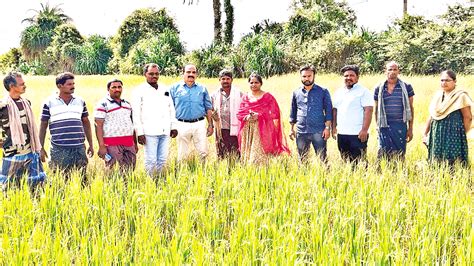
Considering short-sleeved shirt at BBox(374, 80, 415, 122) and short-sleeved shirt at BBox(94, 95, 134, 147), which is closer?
short-sleeved shirt at BBox(94, 95, 134, 147)

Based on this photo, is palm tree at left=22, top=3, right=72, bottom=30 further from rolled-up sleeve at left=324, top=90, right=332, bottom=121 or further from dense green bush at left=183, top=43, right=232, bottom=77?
rolled-up sleeve at left=324, top=90, right=332, bottom=121

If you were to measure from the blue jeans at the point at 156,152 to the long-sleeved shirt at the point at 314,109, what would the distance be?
5.56 feet

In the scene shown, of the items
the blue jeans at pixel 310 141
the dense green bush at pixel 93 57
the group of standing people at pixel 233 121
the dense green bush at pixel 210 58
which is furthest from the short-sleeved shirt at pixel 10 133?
the dense green bush at pixel 93 57

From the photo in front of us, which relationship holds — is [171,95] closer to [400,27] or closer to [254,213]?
[254,213]

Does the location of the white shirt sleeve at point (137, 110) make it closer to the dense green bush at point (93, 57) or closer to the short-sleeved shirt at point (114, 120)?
the short-sleeved shirt at point (114, 120)

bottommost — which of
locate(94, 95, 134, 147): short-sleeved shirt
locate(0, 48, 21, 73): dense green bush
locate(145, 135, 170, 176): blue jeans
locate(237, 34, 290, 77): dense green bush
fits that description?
locate(145, 135, 170, 176): blue jeans

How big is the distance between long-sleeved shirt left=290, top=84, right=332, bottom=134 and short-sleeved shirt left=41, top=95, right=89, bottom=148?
8.55 feet

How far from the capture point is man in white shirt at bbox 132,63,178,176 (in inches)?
216

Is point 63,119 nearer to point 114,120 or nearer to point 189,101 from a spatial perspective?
point 114,120

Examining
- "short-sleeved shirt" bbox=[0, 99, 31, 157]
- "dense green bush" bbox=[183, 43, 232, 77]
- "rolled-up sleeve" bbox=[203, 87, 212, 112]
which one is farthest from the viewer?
"dense green bush" bbox=[183, 43, 232, 77]

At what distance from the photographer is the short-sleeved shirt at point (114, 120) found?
17.0 ft

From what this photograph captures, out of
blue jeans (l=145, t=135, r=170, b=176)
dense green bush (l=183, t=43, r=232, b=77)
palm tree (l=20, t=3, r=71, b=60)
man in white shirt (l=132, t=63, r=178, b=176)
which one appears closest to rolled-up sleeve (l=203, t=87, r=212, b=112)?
man in white shirt (l=132, t=63, r=178, b=176)

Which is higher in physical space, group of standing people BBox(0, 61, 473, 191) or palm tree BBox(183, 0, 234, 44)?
palm tree BBox(183, 0, 234, 44)

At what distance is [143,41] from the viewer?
25.7 m
